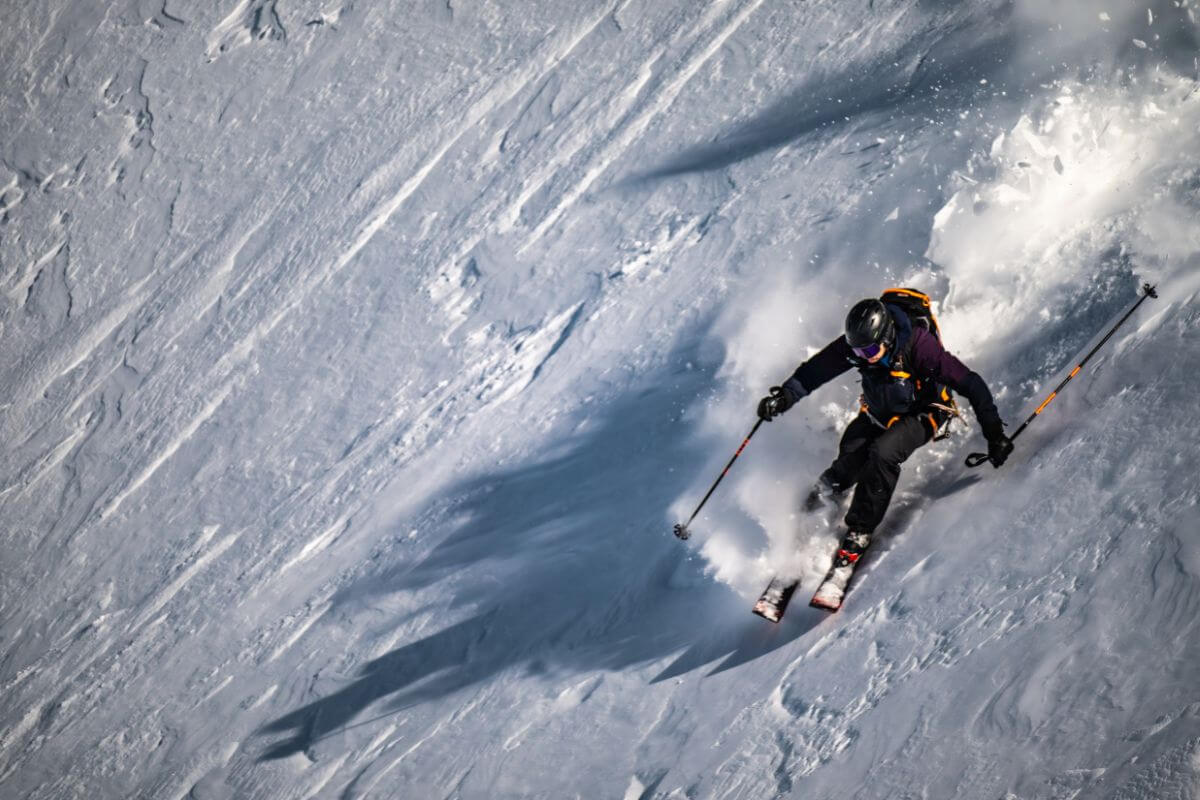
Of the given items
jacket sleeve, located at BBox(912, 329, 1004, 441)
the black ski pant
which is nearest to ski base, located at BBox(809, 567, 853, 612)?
the black ski pant

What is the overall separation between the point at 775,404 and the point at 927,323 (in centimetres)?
104

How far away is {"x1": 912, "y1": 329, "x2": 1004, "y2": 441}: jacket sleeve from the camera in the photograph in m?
5.10

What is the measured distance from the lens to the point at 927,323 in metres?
5.37

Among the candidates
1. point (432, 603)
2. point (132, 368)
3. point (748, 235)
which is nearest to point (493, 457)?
point (432, 603)

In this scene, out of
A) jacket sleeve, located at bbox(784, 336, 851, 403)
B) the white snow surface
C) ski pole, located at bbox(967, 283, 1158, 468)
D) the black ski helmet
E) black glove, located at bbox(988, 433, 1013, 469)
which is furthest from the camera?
jacket sleeve, located at bbox(784, 336, 851, 403)

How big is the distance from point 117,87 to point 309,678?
7.58 m

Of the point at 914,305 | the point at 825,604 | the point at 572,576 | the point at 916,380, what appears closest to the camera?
the point at 916,380

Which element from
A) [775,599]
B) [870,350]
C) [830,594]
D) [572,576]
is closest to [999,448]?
[870,350]

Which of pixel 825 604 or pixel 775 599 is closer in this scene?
pixel 825 604

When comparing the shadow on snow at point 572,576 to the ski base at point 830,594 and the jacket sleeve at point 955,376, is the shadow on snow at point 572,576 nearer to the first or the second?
the ski base at point 830,594

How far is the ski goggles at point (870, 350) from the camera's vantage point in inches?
200

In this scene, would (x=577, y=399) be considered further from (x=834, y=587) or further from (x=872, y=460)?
(x=872, y=460)

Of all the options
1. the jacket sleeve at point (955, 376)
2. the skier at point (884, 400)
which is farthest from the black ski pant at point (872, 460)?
the jacket sleeve at point (955, 376)

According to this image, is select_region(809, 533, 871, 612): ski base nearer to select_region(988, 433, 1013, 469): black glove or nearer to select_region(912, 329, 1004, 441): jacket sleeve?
select_region(988, 433, 1013, 469): black glove
